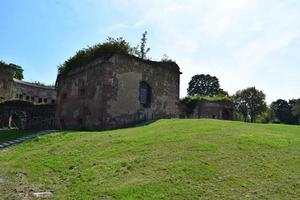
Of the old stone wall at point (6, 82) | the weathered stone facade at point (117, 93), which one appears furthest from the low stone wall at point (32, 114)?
the old stone wall at point (6, 82)

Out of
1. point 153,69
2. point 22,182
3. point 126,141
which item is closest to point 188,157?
point 126,141

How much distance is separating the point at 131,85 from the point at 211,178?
51.5 ft

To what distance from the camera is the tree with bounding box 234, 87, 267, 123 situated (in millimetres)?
66938

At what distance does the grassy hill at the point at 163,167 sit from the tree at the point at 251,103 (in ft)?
172

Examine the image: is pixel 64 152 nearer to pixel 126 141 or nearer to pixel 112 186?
pixel 126 141

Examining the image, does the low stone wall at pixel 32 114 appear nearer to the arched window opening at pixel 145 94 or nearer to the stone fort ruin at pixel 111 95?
the stone fort ruin at pixel 111 95

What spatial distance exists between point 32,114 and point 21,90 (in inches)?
763

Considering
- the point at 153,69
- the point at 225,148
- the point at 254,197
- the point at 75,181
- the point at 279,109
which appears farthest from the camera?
the point at 279,109

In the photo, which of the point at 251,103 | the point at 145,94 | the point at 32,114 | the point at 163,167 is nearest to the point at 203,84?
the point at 251,103

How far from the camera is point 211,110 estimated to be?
4000cm

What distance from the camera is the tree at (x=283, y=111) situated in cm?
7438

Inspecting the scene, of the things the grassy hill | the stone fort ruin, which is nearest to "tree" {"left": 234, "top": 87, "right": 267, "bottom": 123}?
the stone fort ruin

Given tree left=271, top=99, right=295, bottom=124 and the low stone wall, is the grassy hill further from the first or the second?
tree left=271, top=99, right=295, bottom=124

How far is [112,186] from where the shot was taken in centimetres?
987
